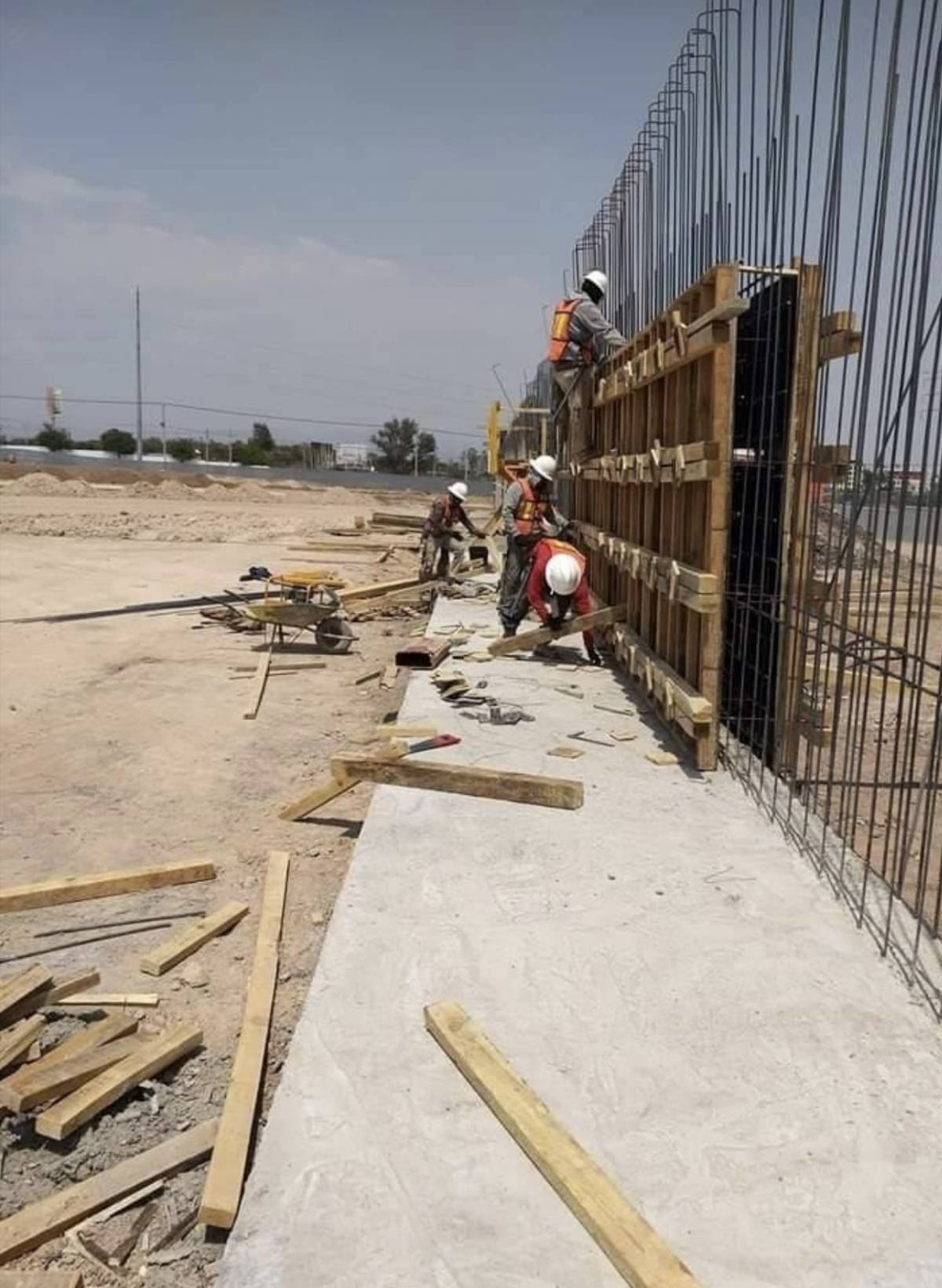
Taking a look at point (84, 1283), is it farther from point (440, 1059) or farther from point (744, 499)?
point (744, 499)

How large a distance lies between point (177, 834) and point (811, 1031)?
12.8 feet

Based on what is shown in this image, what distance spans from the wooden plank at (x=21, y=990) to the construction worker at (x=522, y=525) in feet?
19.7

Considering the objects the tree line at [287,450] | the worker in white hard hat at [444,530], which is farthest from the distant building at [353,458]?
the worker in white hard hat at [444,530]

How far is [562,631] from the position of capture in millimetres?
7977

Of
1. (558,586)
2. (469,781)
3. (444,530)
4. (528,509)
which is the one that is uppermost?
(528,509)

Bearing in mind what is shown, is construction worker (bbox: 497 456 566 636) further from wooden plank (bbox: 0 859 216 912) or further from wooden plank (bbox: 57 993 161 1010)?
wooden plank (bbox: 57 993 161 1010)

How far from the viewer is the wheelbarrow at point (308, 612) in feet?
34.3

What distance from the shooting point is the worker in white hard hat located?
14.7 metres

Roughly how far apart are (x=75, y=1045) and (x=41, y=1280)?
111 cm

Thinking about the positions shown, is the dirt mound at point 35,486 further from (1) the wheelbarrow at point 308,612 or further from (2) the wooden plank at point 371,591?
(1) the wheelbarrow at point 308,612

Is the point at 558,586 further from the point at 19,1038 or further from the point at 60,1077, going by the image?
the point at 60,1077

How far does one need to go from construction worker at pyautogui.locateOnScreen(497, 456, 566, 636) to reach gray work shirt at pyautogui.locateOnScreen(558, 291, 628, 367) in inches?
44.8

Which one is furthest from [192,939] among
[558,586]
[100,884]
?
[558,586]

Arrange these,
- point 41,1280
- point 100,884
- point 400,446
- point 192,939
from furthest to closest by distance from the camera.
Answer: point 400,446 < point 100,884 < point 192,939 < point 41,1280
